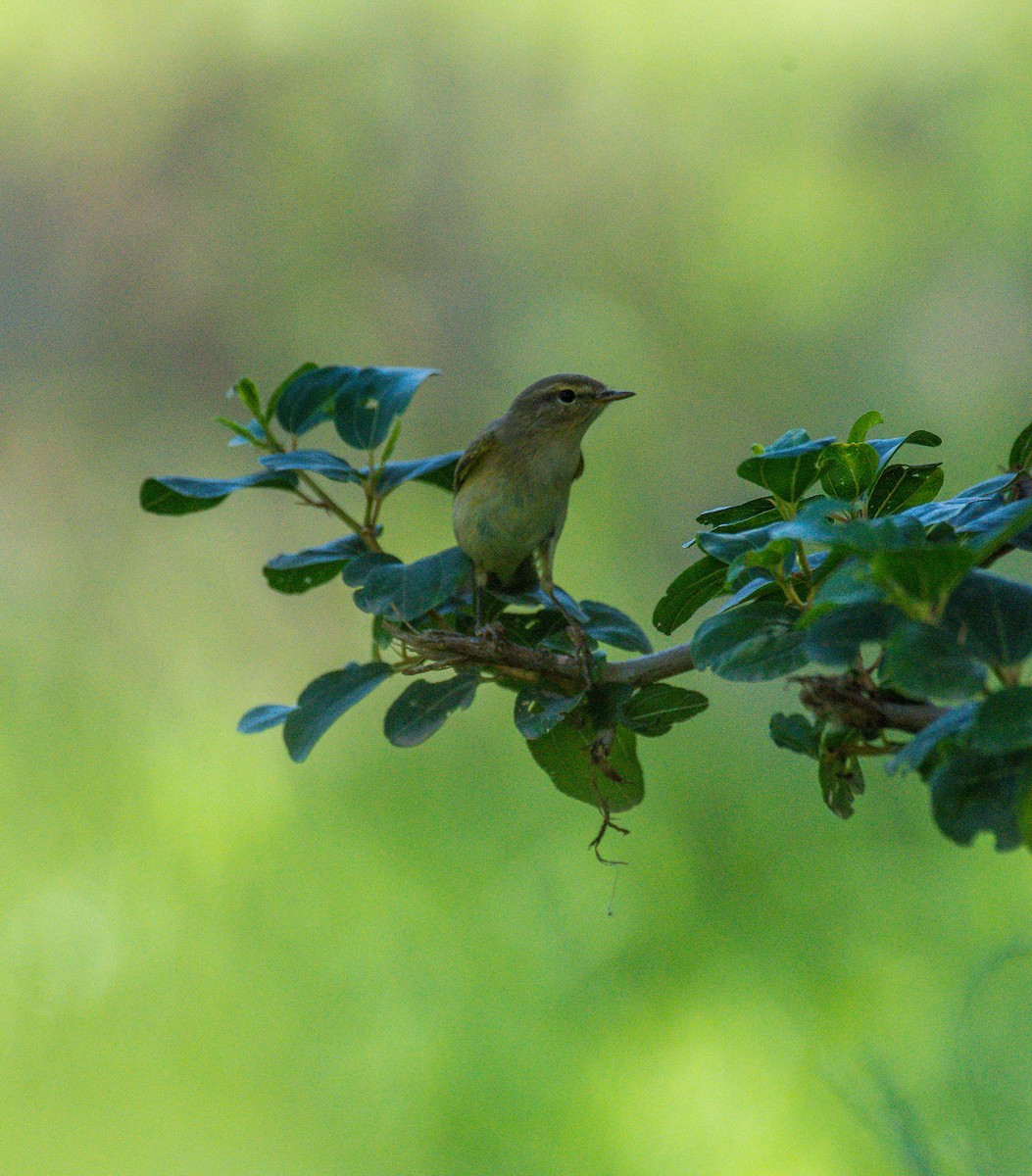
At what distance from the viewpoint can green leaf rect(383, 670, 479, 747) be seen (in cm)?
76

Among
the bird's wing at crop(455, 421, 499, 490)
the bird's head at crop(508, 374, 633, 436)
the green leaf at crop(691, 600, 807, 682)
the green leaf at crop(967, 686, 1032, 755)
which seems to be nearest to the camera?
the green leaf at crop(967, 686, 1032, 755)

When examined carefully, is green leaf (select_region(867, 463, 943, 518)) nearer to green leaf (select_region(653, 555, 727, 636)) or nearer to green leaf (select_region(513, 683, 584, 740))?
green leaf (select_region(653, 555, 727, 636))

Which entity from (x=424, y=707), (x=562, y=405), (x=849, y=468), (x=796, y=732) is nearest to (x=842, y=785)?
(x=796, y=732)

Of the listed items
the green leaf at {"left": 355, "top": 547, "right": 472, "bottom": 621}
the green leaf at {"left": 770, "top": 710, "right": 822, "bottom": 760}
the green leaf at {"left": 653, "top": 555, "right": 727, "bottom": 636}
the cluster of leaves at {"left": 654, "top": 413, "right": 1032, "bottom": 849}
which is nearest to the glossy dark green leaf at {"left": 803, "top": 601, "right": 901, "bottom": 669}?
the cluster of leaves at {"left": 654, "top": 413, "right": 1032, "bottom": 849}

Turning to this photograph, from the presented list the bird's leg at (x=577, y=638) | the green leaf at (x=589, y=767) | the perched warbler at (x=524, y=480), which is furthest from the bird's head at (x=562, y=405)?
the green leaf at (x=589, y=767)

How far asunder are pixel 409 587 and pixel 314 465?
0.11m

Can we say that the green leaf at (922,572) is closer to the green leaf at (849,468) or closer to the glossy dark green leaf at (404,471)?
the green leaf at (849,468)

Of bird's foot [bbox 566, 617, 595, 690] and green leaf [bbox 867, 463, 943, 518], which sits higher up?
green leaf [bbox 867, 463, 943, 518]

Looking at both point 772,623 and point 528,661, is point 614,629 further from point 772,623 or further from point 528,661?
point 772,623

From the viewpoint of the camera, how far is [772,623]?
22.9 inches

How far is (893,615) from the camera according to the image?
465mm

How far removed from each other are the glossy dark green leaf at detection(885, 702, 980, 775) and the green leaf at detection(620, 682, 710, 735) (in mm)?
263

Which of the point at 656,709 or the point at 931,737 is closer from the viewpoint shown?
the point at 931,737

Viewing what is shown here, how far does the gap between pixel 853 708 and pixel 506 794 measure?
1.72 meters
